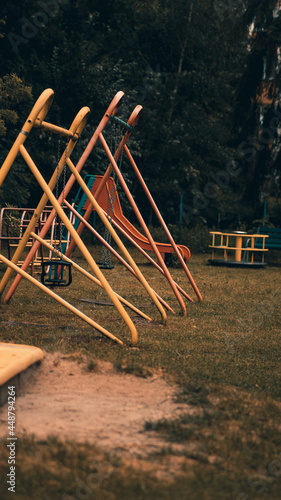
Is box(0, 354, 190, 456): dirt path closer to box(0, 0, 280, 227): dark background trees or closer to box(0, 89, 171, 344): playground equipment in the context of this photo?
box(0, 89, 171, 344): playground equipment

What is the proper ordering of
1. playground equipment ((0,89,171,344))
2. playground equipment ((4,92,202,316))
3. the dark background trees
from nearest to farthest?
1. playground equipment ((0,89,171,344))
2. playground equipment ((4,92,202,316))
3. the dark background trees

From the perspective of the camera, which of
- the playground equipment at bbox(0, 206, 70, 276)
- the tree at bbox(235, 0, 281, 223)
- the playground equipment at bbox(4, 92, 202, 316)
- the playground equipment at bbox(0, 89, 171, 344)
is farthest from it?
the tree at bbox(235, 0, 281, 223)

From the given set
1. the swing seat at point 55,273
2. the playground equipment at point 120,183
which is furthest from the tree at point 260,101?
the swing seat at point 55,273

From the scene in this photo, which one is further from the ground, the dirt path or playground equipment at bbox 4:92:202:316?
playground equipment at bbox 4:92:202:316

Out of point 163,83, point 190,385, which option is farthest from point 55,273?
point 163,83

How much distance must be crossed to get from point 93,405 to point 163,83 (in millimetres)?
24880

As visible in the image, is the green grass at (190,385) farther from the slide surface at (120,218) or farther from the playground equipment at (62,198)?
the slide surface at (120,218)

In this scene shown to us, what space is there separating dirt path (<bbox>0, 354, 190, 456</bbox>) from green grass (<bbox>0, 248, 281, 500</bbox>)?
0.38 ft

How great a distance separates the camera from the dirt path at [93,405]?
3.30 m

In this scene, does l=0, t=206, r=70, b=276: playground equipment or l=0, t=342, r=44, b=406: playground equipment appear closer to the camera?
l=0, t=342, r=44, b=406: playground equipment

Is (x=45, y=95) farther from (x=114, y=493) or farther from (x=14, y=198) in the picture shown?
(x=14, y=198)

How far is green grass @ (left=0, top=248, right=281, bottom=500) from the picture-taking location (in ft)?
9.04

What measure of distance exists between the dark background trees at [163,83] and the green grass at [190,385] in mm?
12538

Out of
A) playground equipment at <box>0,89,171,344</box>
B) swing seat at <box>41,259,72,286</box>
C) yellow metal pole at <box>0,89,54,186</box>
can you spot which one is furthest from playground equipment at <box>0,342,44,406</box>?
yellow metal pole at <box>0,89,54,186</box>
